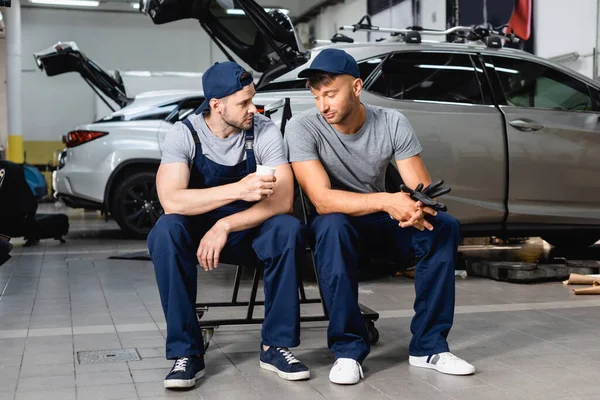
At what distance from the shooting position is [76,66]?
439 inches

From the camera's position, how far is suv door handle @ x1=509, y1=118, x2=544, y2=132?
19.6ft

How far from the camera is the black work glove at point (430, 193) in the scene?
10.8 feet

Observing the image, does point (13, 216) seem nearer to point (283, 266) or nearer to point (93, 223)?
point (93, 223)

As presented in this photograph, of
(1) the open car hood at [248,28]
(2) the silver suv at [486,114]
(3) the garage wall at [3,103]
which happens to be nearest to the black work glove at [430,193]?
(2) the silver suv at [486,114]

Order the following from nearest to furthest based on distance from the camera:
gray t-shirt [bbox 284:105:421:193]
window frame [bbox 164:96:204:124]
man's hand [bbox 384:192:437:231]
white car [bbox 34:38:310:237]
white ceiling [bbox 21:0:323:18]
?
man's hand [bbox 384:192:437:231] → gray t-shirt [bbox 284:105:421:193] → white car [bbox 34:38:310:237] → window frame [bbox 164:96:204:124] → white ceiling [bbox 21:0:323:18]

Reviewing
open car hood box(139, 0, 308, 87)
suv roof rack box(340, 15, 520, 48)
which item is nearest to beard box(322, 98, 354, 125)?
open car hood box(139, 0, 308, 87)

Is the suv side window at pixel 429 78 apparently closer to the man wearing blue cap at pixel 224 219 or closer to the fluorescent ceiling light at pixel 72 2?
the man wearing blue cap at pixel 224 219

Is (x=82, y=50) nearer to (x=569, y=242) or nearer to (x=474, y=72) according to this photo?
(x=569, y=242)

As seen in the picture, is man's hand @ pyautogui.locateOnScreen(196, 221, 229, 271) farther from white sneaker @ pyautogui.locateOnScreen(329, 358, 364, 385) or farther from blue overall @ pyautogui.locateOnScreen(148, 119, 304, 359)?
white sneaker @ pyautogui.locateOnScreen(329, 358, 364, 385)

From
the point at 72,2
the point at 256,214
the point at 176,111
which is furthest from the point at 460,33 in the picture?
the point at 72,2

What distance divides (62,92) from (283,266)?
2043 cm

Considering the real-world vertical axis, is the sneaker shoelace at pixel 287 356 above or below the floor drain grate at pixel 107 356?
above

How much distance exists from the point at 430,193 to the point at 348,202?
37 centimetres

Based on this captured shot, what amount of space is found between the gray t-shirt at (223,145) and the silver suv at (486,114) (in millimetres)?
2003
